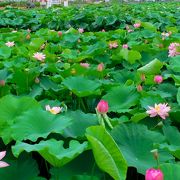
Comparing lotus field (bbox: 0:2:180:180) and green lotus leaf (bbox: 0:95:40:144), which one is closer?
lotus field (bbox: 0:2:180:180)

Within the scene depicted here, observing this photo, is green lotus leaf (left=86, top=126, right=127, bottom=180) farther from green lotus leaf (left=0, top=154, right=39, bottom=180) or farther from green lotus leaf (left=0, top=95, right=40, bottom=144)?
green lotus leaf (left=0, top=95, right=40, bottom=144)

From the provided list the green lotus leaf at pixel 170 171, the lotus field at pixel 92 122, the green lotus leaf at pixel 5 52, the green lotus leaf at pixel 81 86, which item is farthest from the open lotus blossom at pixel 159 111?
the green lotus leaf at pixel 5 52

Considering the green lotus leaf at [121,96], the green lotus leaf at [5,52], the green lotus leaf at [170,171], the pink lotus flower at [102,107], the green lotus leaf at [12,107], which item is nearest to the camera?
the green lotus leaf at [170,171]

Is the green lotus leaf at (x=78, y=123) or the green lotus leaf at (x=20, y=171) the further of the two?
the green lotus leaf at (x=78, y=123)

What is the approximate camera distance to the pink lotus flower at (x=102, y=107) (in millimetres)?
1119

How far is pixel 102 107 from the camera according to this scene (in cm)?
112

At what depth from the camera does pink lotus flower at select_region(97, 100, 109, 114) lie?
1119 millimetres

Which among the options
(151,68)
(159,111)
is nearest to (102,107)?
(159,111)

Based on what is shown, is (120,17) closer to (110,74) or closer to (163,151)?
(110,74)

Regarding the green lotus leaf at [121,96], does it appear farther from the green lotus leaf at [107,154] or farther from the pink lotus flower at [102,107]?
the green lotus leaf at [107,154]

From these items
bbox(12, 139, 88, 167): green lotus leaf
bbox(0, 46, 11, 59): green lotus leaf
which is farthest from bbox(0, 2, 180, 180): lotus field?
bbox(0, 46, 11, 59): green lotus leaf

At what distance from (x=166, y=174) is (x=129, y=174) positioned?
0.72 feet

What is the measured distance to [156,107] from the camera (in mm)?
1281

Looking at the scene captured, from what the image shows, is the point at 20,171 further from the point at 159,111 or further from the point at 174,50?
the point at 174,50
